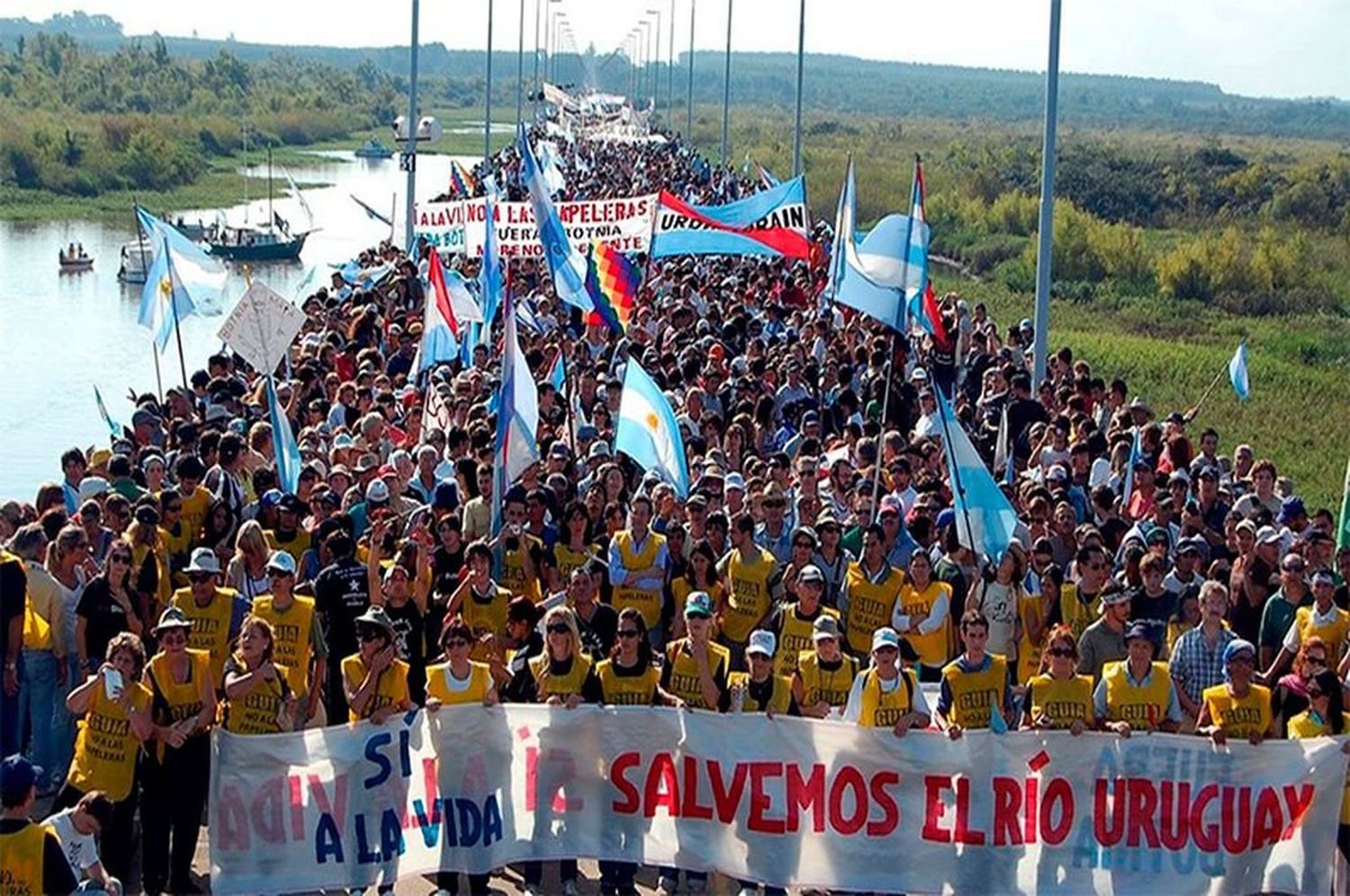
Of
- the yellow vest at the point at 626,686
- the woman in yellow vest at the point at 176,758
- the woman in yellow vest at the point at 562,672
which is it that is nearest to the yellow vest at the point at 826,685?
the yellow vest at the point at 626,686

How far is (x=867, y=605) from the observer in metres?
10.3

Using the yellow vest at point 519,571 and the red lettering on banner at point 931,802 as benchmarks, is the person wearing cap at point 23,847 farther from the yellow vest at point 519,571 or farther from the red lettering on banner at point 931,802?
the yellow vest at point 519,571

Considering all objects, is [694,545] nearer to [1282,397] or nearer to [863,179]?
[1282,397]

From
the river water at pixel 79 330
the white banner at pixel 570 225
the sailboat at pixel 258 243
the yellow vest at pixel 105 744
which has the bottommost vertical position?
the river water at pixel 79 330

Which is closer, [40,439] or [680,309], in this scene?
[680,309]

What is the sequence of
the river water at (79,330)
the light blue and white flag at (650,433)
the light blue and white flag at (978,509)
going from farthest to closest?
the river water at (79,330)
the light blue and white flag at (650,433)
the light blue and white flag at (978,509)

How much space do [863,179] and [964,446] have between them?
61750 mm

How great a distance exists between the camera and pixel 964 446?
1076cm

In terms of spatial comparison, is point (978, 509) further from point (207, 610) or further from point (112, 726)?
point (112, 726)

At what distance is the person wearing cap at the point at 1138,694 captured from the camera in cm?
876

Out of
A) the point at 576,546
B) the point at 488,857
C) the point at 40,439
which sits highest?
the point at 576,546

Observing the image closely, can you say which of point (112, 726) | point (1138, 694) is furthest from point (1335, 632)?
point (112, 726)

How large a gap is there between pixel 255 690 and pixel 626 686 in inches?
60.4

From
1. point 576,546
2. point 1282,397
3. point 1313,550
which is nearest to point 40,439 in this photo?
point 1282,397
